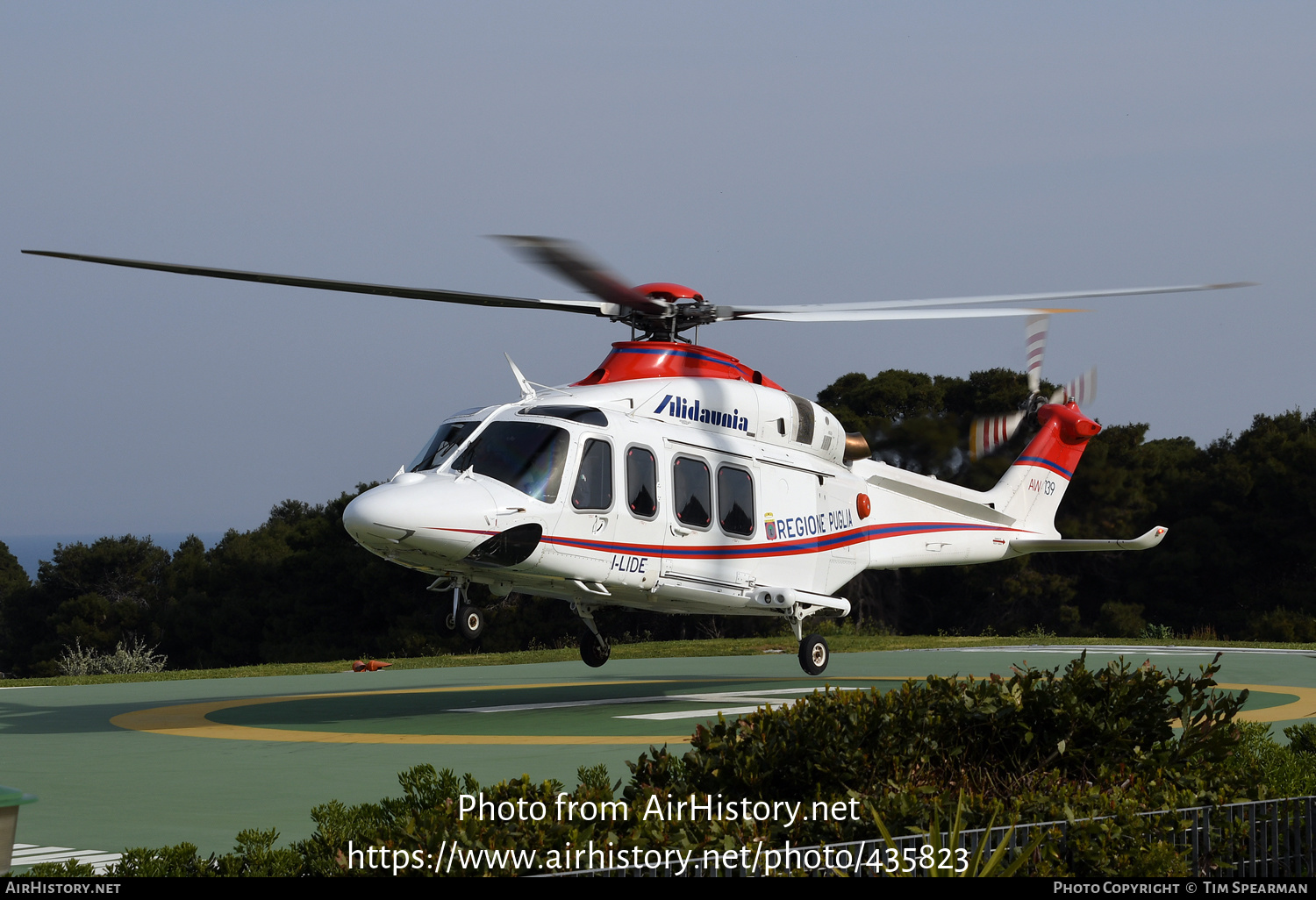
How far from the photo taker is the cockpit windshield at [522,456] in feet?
48.2

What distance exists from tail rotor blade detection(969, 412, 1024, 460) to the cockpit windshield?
9154 millimetres

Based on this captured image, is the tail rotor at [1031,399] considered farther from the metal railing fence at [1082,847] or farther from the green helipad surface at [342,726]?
the metal railing fence at [1082,847]

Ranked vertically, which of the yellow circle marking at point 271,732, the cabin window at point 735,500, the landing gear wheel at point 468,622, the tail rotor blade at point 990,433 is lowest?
the yellow circle marking at point 271,732

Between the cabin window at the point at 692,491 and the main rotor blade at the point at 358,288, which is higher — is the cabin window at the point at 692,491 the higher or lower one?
the lower one

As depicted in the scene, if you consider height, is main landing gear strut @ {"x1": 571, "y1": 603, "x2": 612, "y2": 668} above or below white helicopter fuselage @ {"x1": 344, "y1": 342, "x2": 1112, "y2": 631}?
below

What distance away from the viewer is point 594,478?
1534 cm

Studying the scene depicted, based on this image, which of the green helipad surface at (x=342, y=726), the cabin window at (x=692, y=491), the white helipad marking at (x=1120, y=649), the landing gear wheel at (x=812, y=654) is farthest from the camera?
the white helipad marking at (x=1120, y=649)

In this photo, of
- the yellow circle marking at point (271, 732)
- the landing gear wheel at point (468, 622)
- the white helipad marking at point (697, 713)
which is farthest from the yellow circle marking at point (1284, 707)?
the landing gear wheel at point (468, 622)

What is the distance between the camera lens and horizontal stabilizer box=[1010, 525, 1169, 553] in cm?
2064

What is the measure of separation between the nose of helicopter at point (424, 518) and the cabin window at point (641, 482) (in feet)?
6.97

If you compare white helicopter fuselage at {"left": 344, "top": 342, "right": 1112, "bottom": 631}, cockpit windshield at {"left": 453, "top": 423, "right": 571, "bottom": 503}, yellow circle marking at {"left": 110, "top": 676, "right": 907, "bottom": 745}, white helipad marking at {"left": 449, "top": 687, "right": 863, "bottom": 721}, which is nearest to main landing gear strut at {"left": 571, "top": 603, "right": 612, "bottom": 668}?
white helipad marking at {"left": 449, "top": 687, "right": 863, "bottom": 721}

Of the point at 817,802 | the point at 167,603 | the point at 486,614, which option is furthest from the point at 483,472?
the point at 167,603

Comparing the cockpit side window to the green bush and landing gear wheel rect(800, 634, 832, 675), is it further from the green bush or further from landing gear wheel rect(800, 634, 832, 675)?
the green bush

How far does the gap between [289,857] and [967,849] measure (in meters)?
3.16
